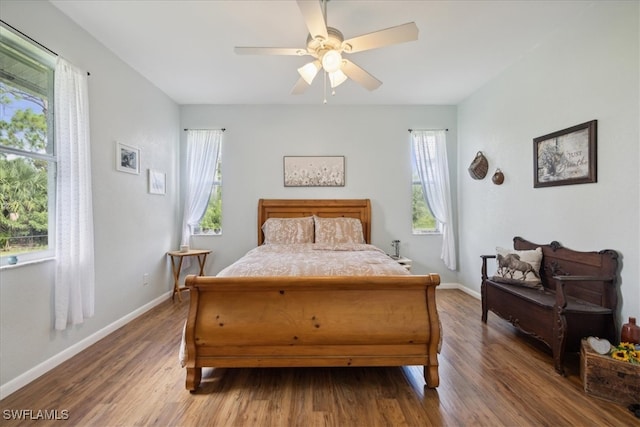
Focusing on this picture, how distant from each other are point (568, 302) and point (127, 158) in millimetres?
4336

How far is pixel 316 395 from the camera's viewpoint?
1859 mm

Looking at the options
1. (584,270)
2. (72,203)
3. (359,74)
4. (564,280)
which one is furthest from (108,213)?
(584,270)

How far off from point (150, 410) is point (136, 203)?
2.33 metres

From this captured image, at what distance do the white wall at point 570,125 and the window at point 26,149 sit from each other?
4245 mm

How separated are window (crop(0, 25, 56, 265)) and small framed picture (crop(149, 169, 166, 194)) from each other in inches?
52.4

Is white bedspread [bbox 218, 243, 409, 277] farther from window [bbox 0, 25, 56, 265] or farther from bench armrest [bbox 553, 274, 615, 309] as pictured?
window [bbox 0, 25, 56, 265]

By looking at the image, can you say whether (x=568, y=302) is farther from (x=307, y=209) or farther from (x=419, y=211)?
(x=307, y=209)

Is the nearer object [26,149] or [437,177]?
[26,149]

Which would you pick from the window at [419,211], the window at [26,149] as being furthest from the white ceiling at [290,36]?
the window at [419,211]

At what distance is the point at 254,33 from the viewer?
2592 millimetres

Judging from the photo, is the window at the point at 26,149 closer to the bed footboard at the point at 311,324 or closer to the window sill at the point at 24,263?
the window sill at the point at 24,263

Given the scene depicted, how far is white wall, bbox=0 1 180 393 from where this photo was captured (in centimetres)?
198

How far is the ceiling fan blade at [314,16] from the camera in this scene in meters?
1.62

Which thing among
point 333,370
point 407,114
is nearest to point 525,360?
point 333,370
